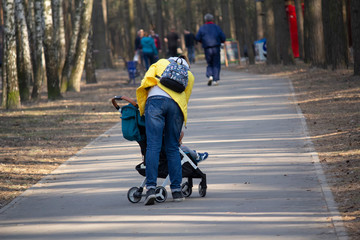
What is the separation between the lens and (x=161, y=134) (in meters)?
7.41

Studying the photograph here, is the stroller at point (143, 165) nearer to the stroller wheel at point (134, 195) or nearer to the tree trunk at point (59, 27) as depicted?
the stroller wheel at point (134, 195)

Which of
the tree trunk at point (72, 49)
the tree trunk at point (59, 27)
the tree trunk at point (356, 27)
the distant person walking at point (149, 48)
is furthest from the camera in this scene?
the distant person walking at point (149, 48)

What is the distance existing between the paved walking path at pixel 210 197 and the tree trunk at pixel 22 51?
26.5ft

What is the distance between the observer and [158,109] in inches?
291

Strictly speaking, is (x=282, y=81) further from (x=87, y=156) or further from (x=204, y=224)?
(x=204, y=224)

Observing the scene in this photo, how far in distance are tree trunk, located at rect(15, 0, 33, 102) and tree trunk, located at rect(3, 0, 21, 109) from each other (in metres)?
1.41

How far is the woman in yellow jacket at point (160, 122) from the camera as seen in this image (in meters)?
7.39

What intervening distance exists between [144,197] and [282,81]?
14594 mm

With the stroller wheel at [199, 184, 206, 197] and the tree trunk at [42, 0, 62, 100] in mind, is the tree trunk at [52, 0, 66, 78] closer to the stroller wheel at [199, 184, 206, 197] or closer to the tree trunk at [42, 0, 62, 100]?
the tree trunk at [42, 0, 62, 100]

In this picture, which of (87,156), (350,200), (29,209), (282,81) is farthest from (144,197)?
(282,81)

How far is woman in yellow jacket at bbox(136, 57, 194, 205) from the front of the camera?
7387mm

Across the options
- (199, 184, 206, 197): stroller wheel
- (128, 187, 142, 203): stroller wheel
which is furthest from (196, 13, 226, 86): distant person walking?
(128, 187, 142, 203): stroller wheel

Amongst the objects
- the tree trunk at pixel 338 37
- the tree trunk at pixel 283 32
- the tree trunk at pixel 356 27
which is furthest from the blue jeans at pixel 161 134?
the tree trunk at pixel 283 32

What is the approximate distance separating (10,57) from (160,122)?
12392mm
